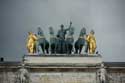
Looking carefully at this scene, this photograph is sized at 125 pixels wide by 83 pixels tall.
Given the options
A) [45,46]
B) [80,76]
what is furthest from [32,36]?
[80,76]

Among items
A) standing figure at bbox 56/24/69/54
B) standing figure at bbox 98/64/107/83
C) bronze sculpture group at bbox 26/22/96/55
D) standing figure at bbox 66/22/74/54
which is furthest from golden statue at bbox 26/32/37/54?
standing figure at bbox 98/64/107/83

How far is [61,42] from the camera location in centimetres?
5197

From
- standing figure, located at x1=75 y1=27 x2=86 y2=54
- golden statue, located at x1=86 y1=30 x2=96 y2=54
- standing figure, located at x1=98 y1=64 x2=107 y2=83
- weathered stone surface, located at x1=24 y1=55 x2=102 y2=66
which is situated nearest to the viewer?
standing figure, located at x1=98 y1=64 x2=107 y2=83

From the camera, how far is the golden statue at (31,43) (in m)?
51.9

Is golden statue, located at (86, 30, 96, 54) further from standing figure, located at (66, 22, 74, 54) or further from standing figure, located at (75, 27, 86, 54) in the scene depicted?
standing figure, located at (66, 22, 74, 54)

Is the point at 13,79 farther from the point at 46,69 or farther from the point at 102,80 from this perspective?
the point at 102,80

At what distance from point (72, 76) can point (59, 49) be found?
2.15 meters

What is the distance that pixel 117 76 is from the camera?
51250 millimetres

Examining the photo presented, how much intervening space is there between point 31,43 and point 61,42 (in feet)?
6.78

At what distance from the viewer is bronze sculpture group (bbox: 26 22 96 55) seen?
51875 mm

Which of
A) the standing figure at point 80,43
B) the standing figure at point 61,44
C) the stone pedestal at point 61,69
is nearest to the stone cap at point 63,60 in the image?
the stone pedestal at point 61,69

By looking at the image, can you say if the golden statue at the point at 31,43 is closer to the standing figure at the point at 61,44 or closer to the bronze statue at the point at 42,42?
the bronze statue at the point at 42,42

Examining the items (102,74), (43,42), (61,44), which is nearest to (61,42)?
(61,44)

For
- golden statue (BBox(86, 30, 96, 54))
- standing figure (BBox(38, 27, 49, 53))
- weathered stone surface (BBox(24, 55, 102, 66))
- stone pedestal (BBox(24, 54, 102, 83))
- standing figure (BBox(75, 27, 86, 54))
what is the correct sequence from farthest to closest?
golden statue (BBox(86, 30, 96, 54)), standing figure (BBox(75, 27, 86, 54)), standing figure (BBox(38, 27, 49, 53)), weathered stone surface (BBox(24, 55, 102, 66)), stone pedestal (BBox(24, 54, 102, 83))
